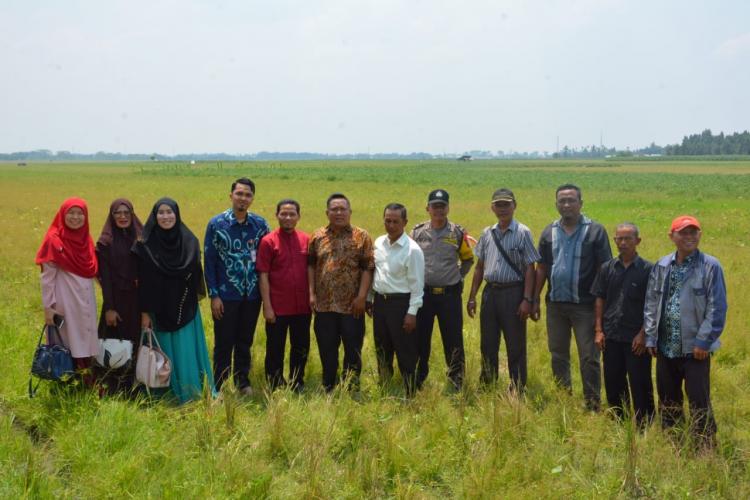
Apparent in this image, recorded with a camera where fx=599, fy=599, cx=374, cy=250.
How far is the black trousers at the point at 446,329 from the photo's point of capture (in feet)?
16.1

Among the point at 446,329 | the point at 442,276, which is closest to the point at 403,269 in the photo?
the point at 442,276

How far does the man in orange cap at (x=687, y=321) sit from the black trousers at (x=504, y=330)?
3.50ft

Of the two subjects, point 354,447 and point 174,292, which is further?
point 174,292

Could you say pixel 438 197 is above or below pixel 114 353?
above

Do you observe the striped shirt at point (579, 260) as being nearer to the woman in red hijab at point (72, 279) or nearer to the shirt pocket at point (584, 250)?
the shirt pocket at point (584, 250)

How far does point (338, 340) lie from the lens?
15.8 feet

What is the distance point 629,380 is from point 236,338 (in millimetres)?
3024

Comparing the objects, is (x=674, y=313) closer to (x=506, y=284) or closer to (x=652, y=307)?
(x=652, y=307)

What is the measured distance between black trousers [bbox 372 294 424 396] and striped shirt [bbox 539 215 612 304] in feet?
4.00

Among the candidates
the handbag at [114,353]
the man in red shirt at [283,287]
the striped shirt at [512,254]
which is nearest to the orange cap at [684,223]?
the striped shirt at [512,254]

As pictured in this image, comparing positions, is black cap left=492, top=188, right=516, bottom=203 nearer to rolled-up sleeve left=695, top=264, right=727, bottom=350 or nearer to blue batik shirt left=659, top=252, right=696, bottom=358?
blue batik shirt left=659, top=252, right=696, bottom=358

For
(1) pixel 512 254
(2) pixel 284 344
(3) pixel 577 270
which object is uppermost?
(1) pixel 512 254

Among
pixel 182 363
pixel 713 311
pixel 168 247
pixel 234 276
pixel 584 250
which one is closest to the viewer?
pixel 713 311

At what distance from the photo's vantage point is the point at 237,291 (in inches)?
187
